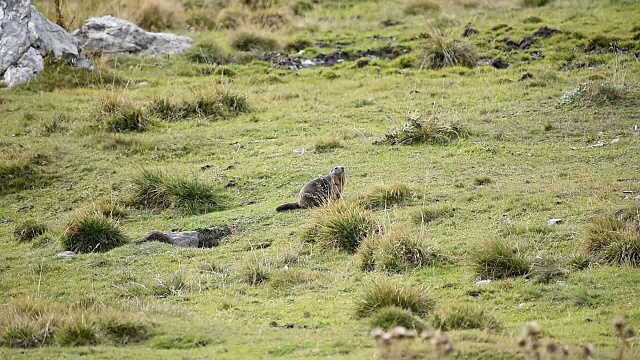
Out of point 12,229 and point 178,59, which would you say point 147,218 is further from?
point 178,59

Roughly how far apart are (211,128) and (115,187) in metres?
3.28

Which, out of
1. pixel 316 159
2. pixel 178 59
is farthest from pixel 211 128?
pixel 178 59

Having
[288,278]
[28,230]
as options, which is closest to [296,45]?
[28,230]

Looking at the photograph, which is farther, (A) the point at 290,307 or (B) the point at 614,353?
(A) the point at 290,307

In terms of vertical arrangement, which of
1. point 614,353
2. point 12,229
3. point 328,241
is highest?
point 614,353

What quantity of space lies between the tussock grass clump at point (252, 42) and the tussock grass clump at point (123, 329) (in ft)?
50.9

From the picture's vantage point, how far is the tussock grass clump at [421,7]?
2528 cm

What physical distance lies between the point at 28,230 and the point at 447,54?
36.0 ft

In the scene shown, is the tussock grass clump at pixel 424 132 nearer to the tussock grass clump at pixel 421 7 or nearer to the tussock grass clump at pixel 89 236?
the tussock grass clump at pixel 89 236

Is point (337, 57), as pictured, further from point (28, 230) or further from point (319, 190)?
point (28, 230)

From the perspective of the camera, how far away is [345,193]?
11.7 m

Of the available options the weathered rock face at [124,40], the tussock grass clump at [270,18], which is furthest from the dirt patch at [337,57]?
the tussock grass clump at [270,18]

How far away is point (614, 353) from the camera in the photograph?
6344 mm

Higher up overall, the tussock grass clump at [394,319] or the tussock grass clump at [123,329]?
the tussock grass clump at [394,319]
